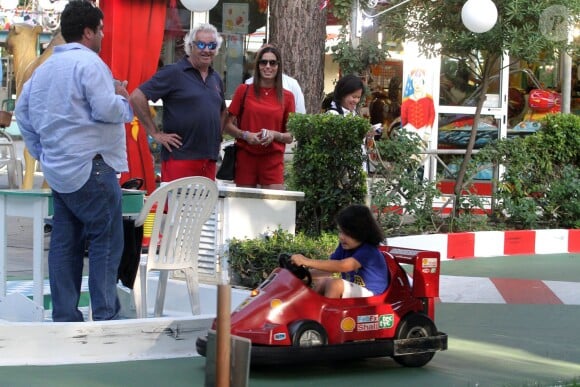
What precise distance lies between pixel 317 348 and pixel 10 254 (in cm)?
501

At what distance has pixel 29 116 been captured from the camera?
619 centimetres

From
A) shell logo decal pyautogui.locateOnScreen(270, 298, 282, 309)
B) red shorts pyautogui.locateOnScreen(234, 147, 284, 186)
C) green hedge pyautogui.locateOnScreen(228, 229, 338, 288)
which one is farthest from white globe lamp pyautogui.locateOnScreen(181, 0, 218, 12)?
shell logo decal pyautogui.locateOnScreen(270, 298, 282, 309)

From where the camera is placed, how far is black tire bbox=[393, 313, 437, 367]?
6047 millimetres

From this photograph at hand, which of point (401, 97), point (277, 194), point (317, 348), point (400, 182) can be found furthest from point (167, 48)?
point (317, 348)

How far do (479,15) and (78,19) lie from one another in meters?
5.64

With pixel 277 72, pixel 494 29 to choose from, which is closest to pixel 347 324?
pixel 277 72

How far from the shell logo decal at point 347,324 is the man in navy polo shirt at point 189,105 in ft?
8.14

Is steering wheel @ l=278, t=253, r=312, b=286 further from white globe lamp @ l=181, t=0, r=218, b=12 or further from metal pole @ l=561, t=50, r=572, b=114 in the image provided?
metal pole @ l=561, t=50, r=572, b=114

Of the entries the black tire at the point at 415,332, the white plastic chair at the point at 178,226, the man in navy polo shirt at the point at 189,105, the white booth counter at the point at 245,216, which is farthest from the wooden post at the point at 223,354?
the white booth counter at the point at 245,216

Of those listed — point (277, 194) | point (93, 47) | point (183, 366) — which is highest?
point (93, 47)

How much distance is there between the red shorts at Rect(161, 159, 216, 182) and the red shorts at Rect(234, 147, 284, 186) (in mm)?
762

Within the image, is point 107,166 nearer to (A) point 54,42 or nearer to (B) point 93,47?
(B) point 93,47

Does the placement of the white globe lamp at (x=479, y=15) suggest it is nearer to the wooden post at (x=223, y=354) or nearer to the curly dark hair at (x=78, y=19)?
the curly dark hair at (x=78, y=19)

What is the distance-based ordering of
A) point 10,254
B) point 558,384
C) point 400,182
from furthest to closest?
point 400,182 → point 10,254 → point 558,384
